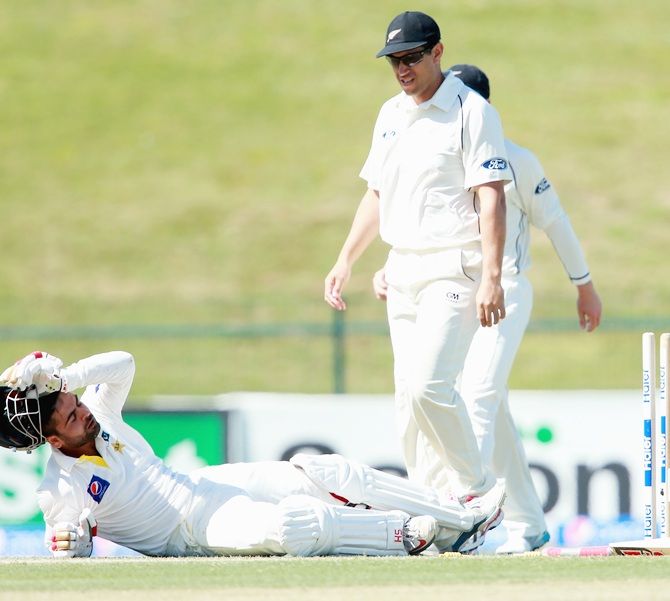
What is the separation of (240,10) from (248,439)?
24301 mm

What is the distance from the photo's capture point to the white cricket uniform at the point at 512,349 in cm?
668

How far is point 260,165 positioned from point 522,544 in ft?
66.3

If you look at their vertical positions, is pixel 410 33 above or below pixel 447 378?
above

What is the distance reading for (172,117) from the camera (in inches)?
1127

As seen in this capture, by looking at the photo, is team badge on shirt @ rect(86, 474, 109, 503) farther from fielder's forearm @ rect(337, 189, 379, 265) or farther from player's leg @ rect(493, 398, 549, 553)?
player's leg @ rect(493, 398, 549, 553)

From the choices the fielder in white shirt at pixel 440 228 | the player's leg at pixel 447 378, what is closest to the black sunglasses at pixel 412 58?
the fielder in white shirt at pixel 440 228

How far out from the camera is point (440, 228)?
6266 millimetres

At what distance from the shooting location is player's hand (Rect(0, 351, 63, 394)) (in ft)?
18.7

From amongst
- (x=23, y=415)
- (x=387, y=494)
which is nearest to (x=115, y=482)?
(x=23, y=415)

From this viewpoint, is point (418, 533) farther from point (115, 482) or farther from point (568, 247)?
point (568, 247)

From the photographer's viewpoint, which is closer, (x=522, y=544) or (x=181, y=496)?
(x=181, y=496)

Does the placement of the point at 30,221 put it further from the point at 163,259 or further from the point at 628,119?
the point at 628,119

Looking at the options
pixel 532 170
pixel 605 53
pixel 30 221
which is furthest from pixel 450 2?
pixel 532 170

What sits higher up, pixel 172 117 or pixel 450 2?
pixel 450 2
